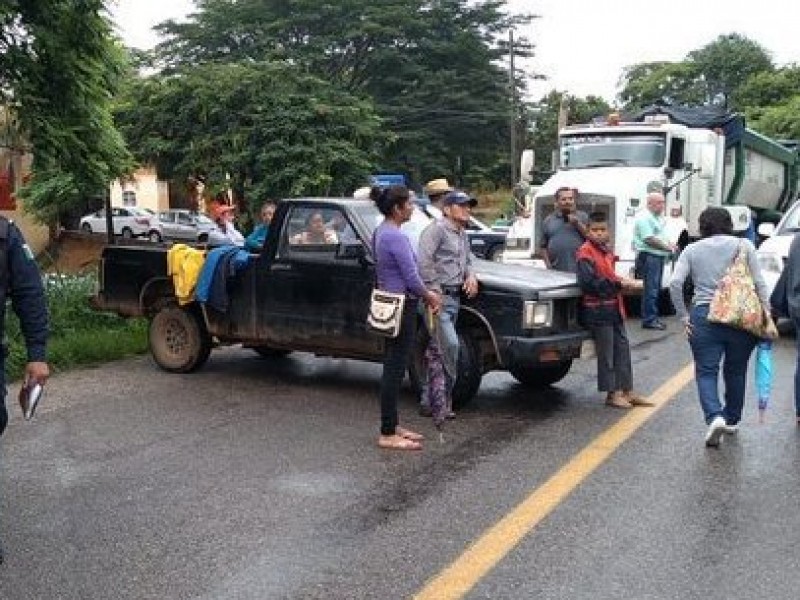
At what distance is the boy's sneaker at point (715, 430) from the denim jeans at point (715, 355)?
0.18 feet

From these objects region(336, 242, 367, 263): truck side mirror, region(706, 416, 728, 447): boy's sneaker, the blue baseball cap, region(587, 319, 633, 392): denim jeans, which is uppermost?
the blue baseball cap

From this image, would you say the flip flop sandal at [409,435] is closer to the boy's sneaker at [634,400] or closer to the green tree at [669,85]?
the boy's sneaker at [634,400]

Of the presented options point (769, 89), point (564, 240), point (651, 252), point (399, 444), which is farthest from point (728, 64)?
point (399, 444)

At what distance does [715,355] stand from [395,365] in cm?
206

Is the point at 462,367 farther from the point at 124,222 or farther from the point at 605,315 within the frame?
the point at 124,222

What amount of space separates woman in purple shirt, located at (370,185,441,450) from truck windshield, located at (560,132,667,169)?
955 cm

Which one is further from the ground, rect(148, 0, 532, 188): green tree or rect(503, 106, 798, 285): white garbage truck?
rect(148, 0, 532, 188): green tree

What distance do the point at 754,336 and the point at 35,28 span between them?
7333 millimetres

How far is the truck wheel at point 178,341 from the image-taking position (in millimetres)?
9312

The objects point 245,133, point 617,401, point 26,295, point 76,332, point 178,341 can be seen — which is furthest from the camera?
point 245,133

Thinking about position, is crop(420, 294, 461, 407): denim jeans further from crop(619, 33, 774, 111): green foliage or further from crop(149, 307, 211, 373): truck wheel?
crop(619, 33, 774, 111): green foliage

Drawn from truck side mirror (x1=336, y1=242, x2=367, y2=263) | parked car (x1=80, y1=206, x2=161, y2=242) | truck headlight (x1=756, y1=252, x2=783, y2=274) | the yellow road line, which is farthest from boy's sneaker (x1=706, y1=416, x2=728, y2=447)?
parked car (x1=80, y1=206, x2=161, y2=242)

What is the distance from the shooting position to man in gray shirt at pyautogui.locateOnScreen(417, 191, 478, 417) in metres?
7.15

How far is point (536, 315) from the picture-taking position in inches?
296
